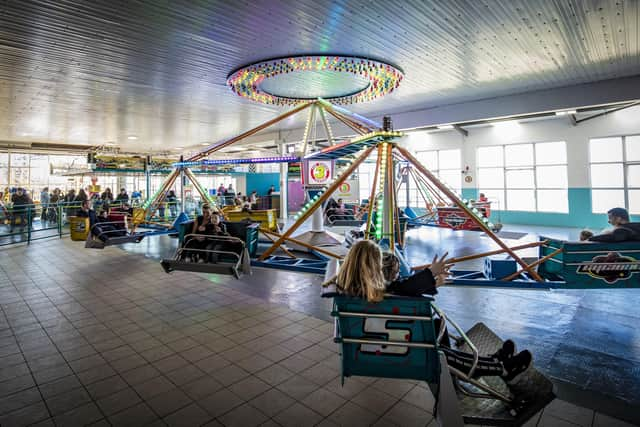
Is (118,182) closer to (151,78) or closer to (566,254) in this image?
(151,78)

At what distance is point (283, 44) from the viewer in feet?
23.5

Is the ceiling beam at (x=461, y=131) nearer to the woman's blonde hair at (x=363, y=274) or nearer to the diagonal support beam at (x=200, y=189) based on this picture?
the diagonal support beam at (x=200, y=189)

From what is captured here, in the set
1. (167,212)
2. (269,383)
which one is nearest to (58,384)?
(269,383)

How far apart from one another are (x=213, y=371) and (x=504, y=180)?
59.4ft

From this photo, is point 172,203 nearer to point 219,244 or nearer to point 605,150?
point 219,244

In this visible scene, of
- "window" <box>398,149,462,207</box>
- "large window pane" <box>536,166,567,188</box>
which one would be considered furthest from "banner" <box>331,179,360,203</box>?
"large window pane" <box>536,166,567,188</box>

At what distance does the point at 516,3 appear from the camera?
18.9 ft

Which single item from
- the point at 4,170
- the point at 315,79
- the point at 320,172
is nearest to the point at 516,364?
the point at 320,172

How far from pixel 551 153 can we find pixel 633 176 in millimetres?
3209

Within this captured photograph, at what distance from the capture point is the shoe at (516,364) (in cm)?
273

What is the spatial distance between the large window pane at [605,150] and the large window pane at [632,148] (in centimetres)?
25

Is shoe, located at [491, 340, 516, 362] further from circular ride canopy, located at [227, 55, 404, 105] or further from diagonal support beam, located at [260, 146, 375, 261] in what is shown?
circular ride canopy, located at [227, 55, 404, 105]

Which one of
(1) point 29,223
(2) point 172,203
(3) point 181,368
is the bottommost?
(3) point 181,368

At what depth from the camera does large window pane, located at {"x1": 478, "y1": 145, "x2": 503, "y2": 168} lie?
59.8 ft
